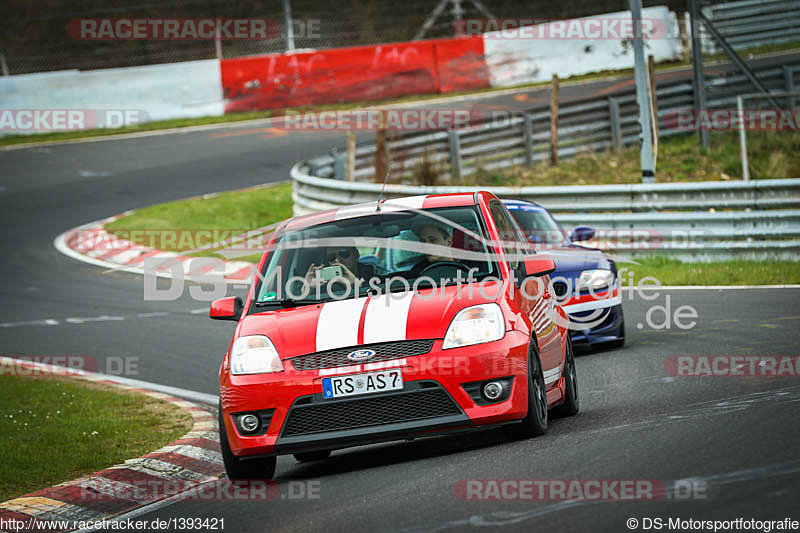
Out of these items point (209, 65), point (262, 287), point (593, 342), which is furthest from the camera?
point (209, 65)

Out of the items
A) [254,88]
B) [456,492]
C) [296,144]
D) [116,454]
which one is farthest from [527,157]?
[456,492]

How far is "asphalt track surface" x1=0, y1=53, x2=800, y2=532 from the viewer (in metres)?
5.36

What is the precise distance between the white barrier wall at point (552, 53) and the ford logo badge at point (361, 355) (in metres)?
27.3

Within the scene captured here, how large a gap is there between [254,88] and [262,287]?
25.5 metres

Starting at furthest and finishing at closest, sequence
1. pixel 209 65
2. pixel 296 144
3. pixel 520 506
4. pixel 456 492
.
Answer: pixel 209 65, pixel 296 144, pixel 456 492, pixel 520 506

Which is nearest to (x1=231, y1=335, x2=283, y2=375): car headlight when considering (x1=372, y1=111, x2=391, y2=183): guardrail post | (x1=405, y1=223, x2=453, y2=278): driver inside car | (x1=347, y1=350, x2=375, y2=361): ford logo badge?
(x1=347, y1=350, x2=375, y2=361): ford logo badge

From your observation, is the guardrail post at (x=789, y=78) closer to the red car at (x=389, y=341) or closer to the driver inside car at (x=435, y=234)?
the red car at (x=389, y=341)

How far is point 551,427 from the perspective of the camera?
761 cm

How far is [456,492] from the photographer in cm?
584

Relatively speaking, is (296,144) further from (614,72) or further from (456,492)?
(456,492)

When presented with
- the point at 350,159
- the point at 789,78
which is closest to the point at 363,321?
the point at 350,159

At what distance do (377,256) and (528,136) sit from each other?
666 inches

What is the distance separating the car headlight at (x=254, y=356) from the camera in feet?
22.6

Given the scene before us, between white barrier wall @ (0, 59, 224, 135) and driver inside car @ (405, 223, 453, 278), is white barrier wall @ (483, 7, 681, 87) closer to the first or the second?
white barrier wall @ (0, 59, 224, 135)
